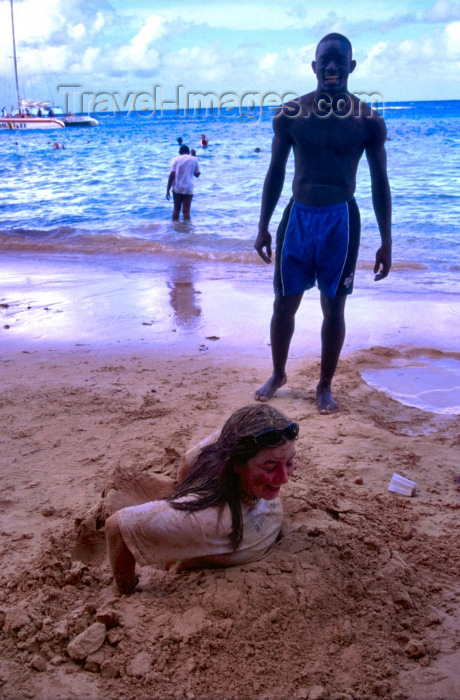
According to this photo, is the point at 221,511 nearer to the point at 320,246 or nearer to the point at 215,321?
the point at 320,246

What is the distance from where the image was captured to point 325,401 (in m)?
3.96

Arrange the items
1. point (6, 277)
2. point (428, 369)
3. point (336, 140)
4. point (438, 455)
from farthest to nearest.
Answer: point (6, 277) → point (428, 369) → point (336, 140) → point (438, 455)

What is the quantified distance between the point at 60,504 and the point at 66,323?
A: 299 centimetres

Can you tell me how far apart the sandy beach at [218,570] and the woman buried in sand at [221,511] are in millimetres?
93

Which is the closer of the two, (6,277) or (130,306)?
(130,306)

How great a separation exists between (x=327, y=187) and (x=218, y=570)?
2.37 m

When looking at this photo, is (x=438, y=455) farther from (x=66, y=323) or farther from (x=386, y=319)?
(x=66, y=323)

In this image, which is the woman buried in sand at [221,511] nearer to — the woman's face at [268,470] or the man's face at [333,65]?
the woman's face at [268,470]

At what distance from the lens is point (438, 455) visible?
3365 mm

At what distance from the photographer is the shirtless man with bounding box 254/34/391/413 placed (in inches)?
146

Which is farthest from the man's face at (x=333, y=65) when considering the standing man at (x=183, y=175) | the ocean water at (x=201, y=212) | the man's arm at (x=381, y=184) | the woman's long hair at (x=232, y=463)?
the standing man at (x=183, y=175)

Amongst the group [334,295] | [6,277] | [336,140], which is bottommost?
[6,277]

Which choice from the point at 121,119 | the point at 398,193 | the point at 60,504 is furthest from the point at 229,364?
the point at 121,119

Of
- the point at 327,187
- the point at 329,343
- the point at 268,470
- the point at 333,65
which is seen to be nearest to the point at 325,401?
the point at 329,343
